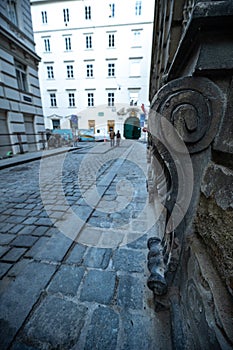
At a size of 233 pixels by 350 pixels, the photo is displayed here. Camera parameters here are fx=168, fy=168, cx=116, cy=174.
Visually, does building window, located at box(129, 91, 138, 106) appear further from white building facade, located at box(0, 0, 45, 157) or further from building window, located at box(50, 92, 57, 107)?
white building facade, located at box(0, 0, 45, 157)

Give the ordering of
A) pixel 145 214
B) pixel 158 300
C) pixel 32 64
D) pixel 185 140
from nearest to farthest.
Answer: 1. pixel 185 140
2. pixel 158 300
3. pixel 145 214
4. pixel 32 64

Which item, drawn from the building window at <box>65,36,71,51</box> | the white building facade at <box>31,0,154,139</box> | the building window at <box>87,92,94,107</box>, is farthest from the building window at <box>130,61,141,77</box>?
the building window at <box>65,36,71,51</box>

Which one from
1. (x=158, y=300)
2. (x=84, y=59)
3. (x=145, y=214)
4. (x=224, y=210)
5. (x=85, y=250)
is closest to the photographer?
(x=224, y=210)

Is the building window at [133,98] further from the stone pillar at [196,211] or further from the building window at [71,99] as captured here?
the stone pillar at [196,211]

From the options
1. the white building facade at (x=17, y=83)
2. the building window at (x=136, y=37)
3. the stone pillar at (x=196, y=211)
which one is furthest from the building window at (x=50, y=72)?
Answer: the stone pillar at (x=196, y=211)

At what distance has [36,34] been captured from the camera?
24750 millimetres

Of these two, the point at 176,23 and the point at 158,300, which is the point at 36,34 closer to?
the point at 176,23

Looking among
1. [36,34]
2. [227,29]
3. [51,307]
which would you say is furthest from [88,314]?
[36,34]

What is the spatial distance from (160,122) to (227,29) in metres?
0.47

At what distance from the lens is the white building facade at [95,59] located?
22.5m

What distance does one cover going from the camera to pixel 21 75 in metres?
10.1

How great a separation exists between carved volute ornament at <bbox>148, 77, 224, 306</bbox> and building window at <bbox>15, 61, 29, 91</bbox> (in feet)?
38.5

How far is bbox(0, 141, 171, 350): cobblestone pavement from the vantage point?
113 cm

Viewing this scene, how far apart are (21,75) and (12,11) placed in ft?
10.1
